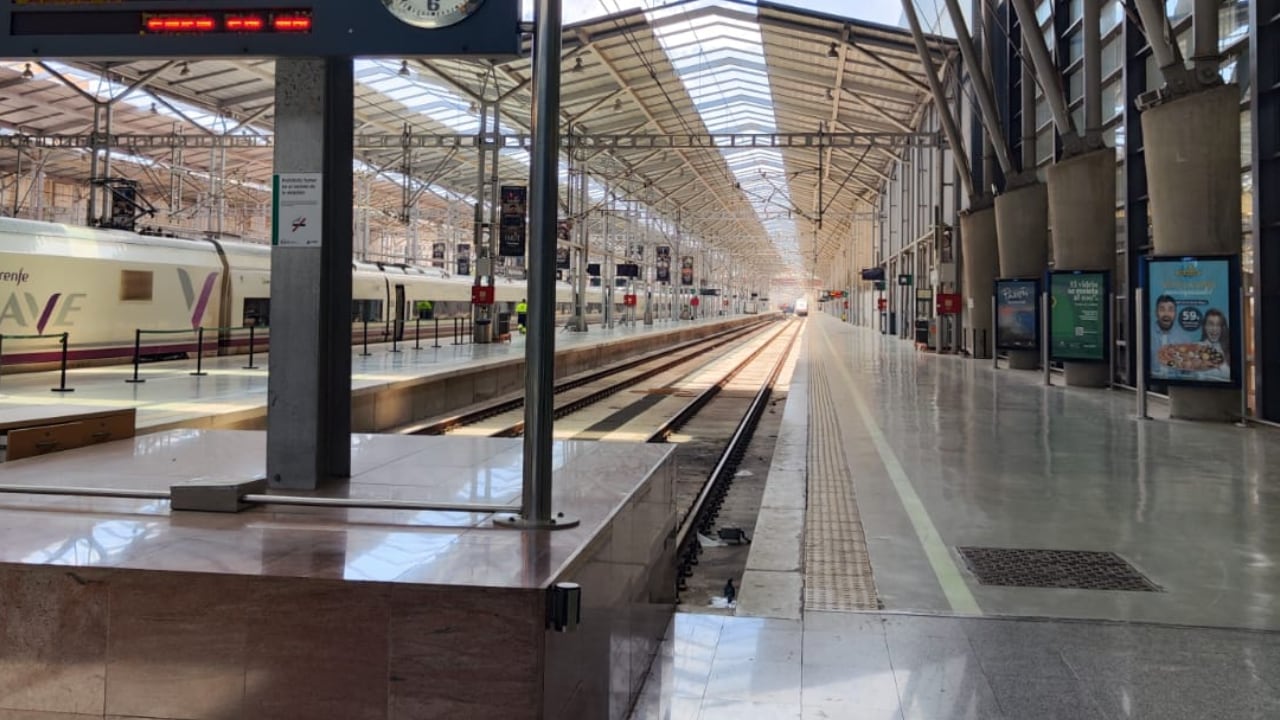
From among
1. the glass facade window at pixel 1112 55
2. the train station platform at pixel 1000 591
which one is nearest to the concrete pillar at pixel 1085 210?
the glass facade window at pixel 1112 55

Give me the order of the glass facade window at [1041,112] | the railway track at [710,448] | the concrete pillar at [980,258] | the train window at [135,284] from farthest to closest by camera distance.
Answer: the concrete pillar at [980,258] → the glass facade window at [1041,112] → the train window at [135,284] → the railway track at [710,448]

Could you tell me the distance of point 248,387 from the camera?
43.1 feet

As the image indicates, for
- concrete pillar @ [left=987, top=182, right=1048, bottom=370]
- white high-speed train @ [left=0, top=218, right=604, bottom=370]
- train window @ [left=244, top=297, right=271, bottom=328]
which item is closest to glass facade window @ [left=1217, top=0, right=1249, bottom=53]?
concrete pillar @ [left=987, top=182, right=1048, bottom=370]

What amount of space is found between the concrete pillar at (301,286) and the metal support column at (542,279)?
1394mm

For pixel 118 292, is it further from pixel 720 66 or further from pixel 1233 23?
pixel 720 66

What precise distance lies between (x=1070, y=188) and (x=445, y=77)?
1743cm

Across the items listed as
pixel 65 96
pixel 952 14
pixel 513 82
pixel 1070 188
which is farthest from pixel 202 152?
pixel 1070 188

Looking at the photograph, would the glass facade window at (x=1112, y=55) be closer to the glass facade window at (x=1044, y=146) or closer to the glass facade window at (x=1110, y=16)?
the glass facade window at (x=1110, y=16)

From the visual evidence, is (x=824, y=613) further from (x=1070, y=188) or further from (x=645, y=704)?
(x=1070, y=188)

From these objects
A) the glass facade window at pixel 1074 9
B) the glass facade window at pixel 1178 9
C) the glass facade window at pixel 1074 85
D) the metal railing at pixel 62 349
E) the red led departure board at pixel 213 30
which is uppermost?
the glass facade window at pixel 1074 9

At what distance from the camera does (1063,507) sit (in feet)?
24.2

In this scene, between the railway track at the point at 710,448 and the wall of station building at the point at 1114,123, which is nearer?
the railway track at the point at 710,448

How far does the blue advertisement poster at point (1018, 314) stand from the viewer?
19.6 m

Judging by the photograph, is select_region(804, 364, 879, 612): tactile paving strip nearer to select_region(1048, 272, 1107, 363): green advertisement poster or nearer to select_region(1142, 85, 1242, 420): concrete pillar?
select_region(1142, 85, 1242, 420): concrete pillar
